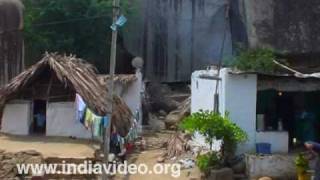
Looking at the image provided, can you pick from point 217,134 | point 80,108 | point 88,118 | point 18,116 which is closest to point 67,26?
point 18,116

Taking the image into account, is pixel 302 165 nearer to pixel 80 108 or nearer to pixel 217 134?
pixel 217 134

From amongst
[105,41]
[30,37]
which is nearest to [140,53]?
[105,41]

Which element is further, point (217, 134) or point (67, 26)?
point (67, 26)

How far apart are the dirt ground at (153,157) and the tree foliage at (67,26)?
5.91 meters

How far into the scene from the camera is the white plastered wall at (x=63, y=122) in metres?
19.0

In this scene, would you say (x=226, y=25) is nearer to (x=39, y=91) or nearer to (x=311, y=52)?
(x=311, y=52)

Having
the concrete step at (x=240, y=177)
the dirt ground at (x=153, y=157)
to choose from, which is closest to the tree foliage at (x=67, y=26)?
the dirt ground at (x=153, y=157)

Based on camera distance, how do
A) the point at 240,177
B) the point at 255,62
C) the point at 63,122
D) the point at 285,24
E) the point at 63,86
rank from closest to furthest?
the point at 240,177, the point at 255,62, the point at 63,122, the point at 63,86, the point at 285,24

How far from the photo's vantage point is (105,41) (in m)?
26.8

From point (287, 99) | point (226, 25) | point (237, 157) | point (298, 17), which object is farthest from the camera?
point (226, 25)

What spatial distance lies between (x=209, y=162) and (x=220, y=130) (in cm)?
85

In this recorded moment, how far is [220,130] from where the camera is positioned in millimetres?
14727

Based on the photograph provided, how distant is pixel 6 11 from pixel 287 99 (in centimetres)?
1116

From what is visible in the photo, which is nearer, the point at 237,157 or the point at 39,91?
the point at 237,157
